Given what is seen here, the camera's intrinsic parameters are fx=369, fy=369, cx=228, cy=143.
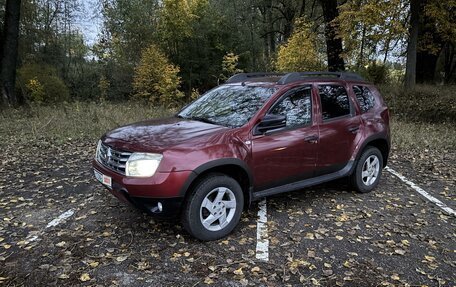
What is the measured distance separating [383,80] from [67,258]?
22435mm

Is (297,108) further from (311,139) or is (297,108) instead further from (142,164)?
(142,164)

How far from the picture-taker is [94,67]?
27531mm

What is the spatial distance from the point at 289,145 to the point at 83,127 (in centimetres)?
773

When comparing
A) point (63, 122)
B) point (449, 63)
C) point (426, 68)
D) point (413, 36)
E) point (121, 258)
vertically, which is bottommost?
point (121, 258)

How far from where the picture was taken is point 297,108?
484 cm

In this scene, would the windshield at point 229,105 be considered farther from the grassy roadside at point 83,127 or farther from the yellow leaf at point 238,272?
the grassy roadside at point 83,127

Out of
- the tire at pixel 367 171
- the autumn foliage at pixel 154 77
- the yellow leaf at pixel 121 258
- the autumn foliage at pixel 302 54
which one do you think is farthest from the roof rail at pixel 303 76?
the autumn foliage at pixel 154 77

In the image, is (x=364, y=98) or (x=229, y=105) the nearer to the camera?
(x=229, y=105)

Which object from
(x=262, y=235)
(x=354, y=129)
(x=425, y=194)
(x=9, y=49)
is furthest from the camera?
(x=9, y=49)

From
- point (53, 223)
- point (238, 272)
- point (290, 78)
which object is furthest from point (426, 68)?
point (53, 223)

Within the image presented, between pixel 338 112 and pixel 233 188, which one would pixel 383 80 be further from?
pixel 233 188

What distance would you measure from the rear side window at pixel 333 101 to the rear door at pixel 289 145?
0.23 m

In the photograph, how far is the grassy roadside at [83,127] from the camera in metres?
9.66

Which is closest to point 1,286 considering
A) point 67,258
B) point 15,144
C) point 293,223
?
point 67,258
